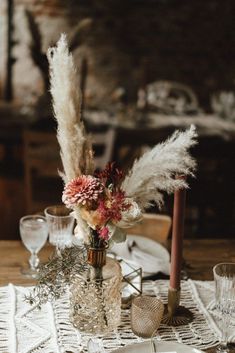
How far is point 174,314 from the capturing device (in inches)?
58.9

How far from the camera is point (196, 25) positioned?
17.6 ft

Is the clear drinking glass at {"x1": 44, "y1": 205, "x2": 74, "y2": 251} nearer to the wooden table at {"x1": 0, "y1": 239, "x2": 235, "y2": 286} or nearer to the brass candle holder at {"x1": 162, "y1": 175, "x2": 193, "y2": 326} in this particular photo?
the wooden table at {"x1": 0, "y1": 239, "x2": 235, "y2": 286}

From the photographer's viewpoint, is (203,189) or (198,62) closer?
(203,189)

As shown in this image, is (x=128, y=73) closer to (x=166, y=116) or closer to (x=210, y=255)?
(x=166, y=116)

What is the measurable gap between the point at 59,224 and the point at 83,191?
431 millimetres

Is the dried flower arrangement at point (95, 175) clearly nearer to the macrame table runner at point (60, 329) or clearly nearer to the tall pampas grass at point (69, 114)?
the tall pampas grass at point (69, 114)

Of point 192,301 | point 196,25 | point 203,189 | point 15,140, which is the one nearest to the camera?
point 192,301

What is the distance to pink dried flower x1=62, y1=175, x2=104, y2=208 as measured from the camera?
1288 mm

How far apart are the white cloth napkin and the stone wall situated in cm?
362

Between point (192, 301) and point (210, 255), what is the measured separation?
320 mm

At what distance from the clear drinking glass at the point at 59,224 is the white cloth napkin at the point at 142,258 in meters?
0.16

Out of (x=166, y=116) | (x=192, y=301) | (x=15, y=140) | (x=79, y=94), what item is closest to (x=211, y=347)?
(x=192, y=301)

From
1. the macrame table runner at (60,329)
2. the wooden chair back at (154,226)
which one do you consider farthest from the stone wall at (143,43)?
the macrame table runner at (60,329)

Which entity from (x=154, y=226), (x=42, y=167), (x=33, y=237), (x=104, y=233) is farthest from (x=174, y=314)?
(x=42, y=167)
